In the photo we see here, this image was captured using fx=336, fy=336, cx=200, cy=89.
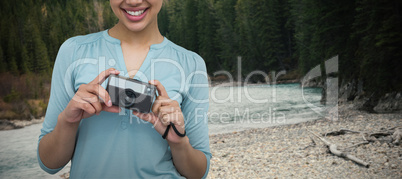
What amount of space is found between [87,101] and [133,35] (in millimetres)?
431

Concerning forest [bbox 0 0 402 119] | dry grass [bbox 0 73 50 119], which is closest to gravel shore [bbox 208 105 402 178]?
forest [bbox 0 0 402 119]

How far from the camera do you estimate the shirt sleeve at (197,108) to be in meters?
1.44

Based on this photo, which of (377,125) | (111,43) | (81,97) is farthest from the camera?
(377,125)

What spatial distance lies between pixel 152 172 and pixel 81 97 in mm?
428

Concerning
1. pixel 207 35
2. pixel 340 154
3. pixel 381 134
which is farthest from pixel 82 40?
pixel 207 35

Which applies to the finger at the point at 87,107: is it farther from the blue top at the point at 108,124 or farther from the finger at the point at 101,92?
the blue top at the point at 108,124

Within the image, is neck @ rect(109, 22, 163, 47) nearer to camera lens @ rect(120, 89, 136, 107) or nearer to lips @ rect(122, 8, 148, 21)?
lips @ rect(122, 8, 148, 21)

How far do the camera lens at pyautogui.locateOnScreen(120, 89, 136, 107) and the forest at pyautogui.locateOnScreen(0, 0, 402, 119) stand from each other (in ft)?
42.3

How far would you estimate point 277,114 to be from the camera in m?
17.6

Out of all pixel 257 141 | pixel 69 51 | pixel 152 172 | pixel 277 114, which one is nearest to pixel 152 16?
pixel 69 51

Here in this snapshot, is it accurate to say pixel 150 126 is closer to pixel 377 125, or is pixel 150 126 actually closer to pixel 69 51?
pixel 69 51

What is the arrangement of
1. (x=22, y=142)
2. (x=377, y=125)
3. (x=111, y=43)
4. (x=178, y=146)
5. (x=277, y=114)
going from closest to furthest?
(x=178, y=146) → (x=111, y=43) → (x=377, y=125) → (x=22, y=142) → (x=277, y=114)

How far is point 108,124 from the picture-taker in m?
1.29

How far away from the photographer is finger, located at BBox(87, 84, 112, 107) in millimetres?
1116
